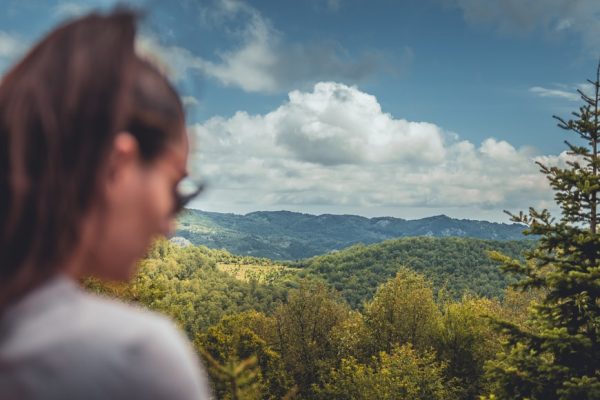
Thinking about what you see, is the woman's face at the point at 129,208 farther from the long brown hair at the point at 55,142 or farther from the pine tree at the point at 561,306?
the pine tree at the point at 561,306

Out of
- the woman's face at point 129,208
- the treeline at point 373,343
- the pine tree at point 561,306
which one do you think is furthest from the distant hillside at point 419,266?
the woman's face at point 129,208

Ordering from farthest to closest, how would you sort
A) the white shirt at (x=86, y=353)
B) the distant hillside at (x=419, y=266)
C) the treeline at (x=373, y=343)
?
1. the distant hillside at (x=419, y=266)
2. the treeline at (x=373, y=343)
3. the white shirt at (x=86, y=353)

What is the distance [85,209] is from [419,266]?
495 ft

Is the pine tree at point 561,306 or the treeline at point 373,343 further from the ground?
the pine tree at point 561,306

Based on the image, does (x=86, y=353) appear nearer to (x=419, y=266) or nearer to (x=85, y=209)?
(x=85, y=209)

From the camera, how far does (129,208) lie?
32.7 inches

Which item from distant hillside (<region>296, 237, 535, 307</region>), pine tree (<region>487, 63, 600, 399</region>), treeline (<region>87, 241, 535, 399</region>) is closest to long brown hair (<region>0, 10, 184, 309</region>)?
pine tree (<region>487, 63, 600, 399</region>)

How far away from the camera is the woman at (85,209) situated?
659 mm

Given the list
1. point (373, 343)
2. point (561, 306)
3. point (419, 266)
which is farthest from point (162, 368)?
point (419, 266)

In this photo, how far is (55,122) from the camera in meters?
0.76

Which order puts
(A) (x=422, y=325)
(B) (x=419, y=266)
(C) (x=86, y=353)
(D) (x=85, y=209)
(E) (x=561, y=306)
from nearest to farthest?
1. (C) (x=86, y=353)
2. (D) (x=85, y=209)
3. (E) (x=561, y=306)
4. (A) (x=422, y=325)
5. (B) (x=419, y=266)

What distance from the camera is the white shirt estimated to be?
2.13 ft

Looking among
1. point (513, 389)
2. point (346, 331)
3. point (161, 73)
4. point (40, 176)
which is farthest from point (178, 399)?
point (346, 331)

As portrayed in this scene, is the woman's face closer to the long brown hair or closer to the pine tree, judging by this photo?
the long brown hair
